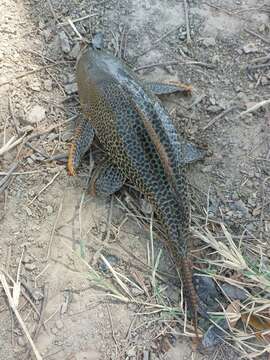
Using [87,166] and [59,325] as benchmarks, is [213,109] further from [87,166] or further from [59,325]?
[59,325]

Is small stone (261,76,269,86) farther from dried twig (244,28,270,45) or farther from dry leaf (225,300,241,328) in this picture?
dry leaf (225,300,241,328)

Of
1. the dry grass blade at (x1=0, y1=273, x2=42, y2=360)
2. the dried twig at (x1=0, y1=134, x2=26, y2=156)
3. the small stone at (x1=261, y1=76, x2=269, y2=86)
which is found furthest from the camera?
the small stone at (x1=261, y1=76, x2=269, y2=86)

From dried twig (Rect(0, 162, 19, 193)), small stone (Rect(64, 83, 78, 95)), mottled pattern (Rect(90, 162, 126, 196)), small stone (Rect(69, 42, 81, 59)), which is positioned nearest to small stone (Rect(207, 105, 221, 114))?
mottled pattern (Rect(90, 162, 126, 196))

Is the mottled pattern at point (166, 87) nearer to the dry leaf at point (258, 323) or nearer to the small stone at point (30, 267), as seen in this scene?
the small stone at point (30, 267)

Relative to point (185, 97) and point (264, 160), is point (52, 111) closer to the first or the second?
point (185, 97)

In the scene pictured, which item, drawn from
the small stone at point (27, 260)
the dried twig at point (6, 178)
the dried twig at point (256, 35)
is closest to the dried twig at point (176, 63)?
the dried twig at point (256, 35)

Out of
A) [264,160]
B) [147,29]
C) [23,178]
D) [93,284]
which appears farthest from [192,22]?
[93,284]
